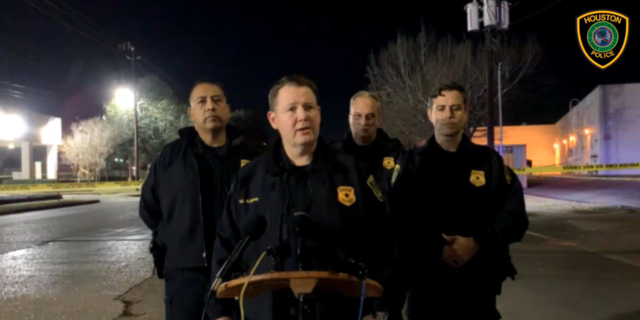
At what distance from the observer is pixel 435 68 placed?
26812 millimetres

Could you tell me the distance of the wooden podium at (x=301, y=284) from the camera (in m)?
1.87

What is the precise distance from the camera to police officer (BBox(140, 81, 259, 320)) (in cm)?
321

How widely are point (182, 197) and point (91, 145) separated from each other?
41.6 metres

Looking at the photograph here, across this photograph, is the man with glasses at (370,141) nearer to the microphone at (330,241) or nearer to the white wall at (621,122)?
the microphone at (330,241)

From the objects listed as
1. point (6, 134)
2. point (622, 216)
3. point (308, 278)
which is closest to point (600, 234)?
point (622, 216)

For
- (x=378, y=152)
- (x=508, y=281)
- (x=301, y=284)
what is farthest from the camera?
(x=508, y=281)

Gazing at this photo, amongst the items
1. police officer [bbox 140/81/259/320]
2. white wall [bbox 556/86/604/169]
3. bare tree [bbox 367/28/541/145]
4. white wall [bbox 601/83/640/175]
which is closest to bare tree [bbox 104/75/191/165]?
bare tree [bbox 367/28/541/145]

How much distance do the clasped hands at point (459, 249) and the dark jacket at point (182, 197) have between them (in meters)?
1.24

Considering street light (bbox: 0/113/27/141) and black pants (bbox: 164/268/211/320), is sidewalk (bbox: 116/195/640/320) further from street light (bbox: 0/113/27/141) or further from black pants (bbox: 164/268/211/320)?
street light (bbox: 0/113/27/141)

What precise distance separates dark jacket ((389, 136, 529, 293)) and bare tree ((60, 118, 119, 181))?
42015 millimetres

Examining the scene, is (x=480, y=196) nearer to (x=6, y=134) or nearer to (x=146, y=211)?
(x=146, y=211)

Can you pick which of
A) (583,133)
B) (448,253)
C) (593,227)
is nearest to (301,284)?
(448,253)

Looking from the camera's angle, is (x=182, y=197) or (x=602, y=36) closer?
(x=182, y=197)

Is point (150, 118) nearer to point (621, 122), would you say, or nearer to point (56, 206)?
point (56, 206)
